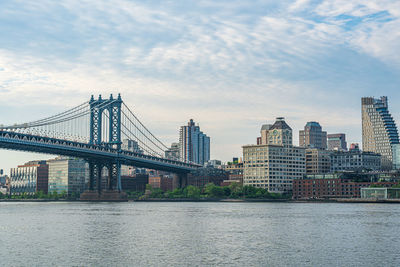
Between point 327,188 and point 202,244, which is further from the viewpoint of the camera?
point 327,188

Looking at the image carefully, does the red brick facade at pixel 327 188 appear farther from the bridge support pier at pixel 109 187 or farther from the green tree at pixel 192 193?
the bridge support pier at pixel 109 187

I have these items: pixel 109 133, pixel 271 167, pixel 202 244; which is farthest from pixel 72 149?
pixel 202 244

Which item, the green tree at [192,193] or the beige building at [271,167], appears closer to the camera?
the green tree at [192,193]

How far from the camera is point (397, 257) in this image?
40.8m

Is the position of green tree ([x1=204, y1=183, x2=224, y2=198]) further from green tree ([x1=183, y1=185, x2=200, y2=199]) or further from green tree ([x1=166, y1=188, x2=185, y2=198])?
green tree ([x1=166, y1=188, x2=185, y2=198])

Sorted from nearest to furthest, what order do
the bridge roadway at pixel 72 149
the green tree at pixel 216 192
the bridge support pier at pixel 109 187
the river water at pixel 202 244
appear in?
the river water at pixel 202 244
the bridge roadway at pixel 72 149
the bridge support pier at pixel 109 187
the green tree at pixel 216 192

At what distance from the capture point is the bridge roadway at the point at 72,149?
390 ft

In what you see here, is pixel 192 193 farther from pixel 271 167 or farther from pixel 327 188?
pixel 327 188

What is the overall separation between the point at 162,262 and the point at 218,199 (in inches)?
5071

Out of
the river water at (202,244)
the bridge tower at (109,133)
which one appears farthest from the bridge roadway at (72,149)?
the river water at (202,244)

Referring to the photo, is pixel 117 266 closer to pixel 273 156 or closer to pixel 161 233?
pixel 161 233

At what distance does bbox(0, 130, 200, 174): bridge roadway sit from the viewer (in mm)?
119000

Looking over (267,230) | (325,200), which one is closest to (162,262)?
(267,230)

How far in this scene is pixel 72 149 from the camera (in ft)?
439
